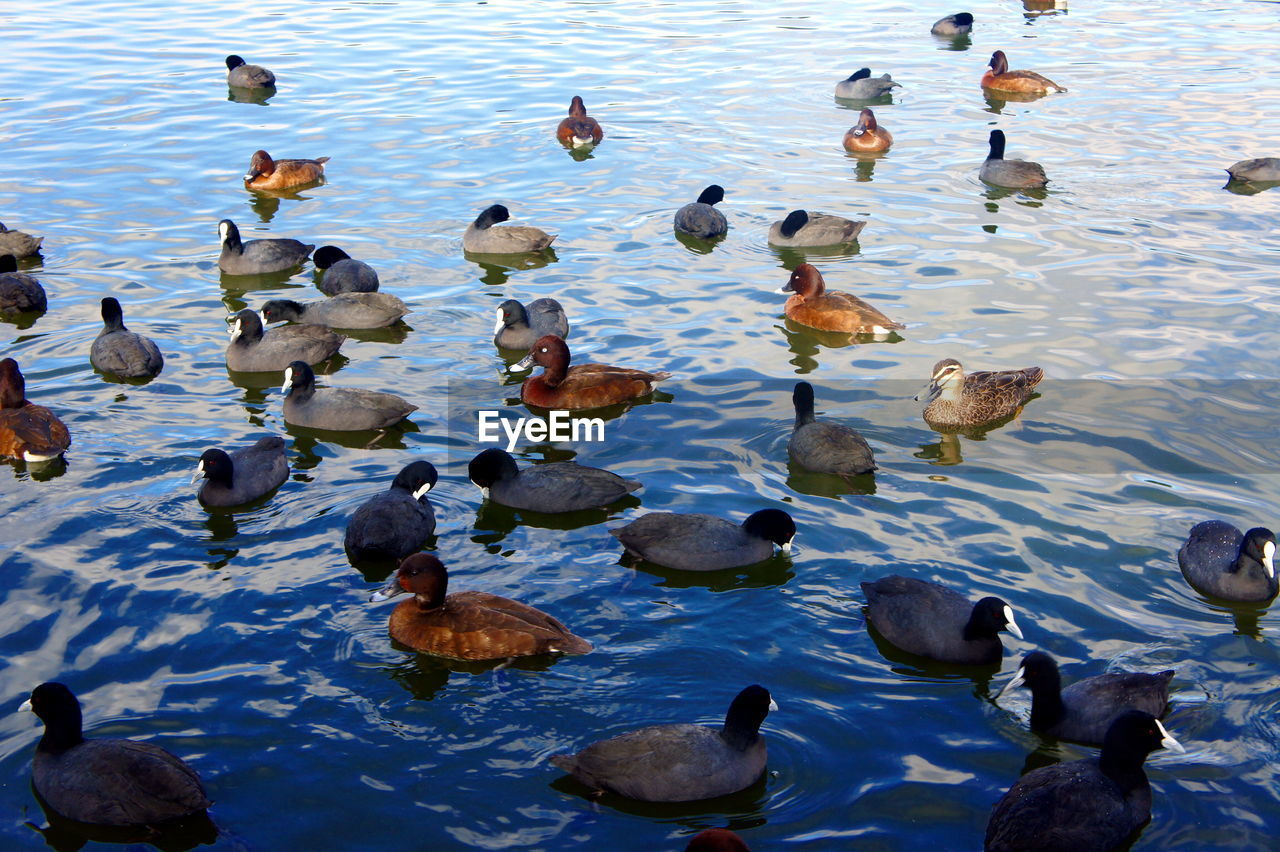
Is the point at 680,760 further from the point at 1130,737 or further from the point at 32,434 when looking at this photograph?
the point at 32,434

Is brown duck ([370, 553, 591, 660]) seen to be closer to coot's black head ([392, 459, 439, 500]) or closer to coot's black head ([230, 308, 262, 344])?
coot's black head ([392, 459, 439, 500])

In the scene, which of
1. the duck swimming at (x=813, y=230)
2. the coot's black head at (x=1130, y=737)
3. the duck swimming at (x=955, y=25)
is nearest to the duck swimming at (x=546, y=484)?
the coot's black head at (x=1130, y=737)

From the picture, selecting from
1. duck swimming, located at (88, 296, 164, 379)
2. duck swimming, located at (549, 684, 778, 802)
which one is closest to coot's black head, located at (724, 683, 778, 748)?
duck swimming, located at (549, 684, 778, 802)

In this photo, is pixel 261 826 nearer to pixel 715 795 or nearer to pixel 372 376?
pixel 715 795

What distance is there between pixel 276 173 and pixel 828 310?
37.0 feet

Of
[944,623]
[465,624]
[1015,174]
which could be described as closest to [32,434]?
[465,624]

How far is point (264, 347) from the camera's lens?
15133 mm

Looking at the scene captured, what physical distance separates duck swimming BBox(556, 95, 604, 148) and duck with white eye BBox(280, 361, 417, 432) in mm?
11435

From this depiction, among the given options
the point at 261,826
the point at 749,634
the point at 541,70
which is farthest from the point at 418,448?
the point at 541,70

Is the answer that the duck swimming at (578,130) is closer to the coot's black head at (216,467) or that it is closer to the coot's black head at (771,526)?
the coot's black head at (216,467)

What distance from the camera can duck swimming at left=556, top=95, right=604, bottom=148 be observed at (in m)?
23.8

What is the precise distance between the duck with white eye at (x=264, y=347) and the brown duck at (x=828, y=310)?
6.53 metres

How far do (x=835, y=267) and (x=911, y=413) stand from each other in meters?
5.02

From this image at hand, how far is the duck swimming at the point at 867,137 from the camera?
76.1ft
